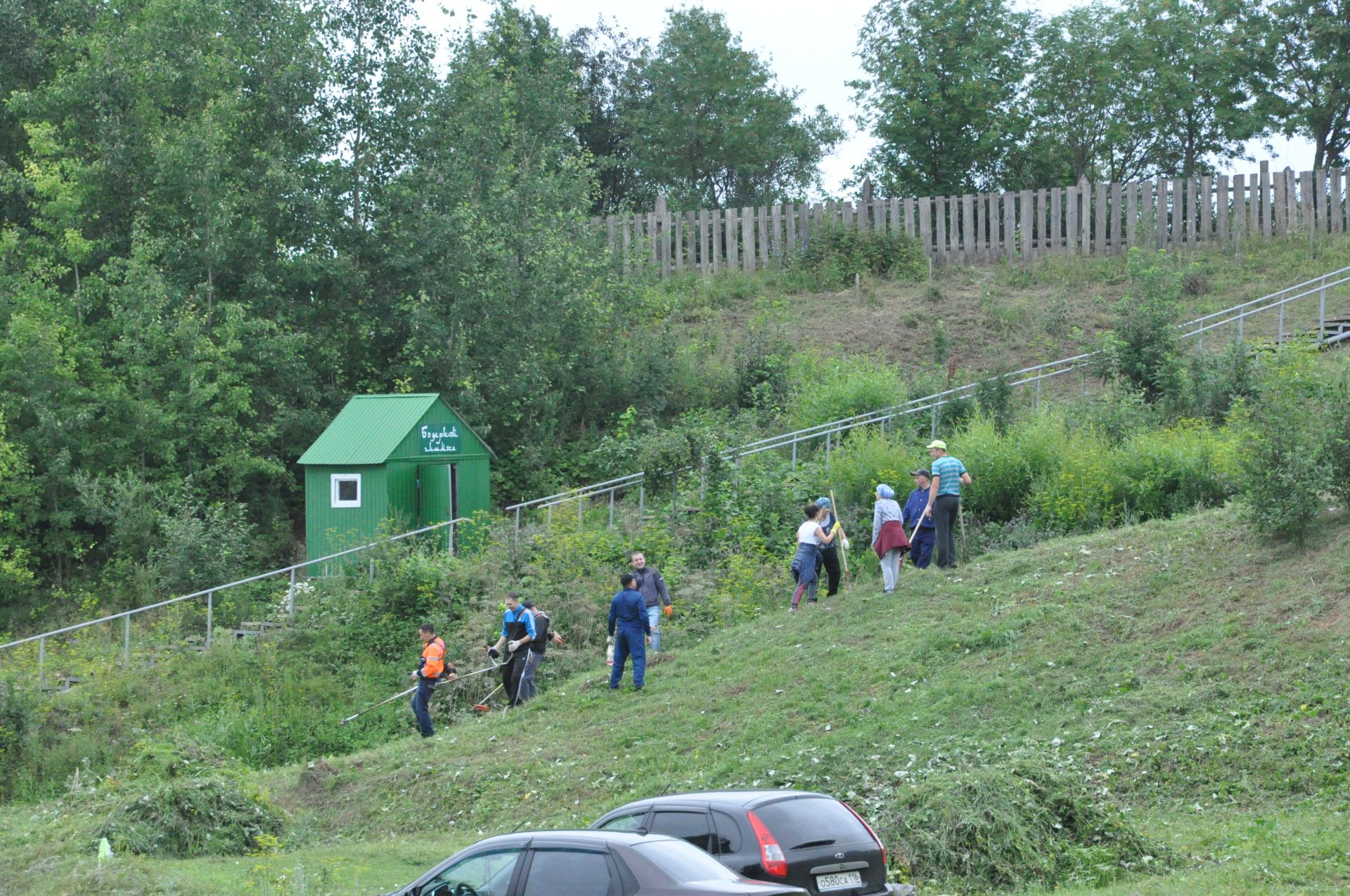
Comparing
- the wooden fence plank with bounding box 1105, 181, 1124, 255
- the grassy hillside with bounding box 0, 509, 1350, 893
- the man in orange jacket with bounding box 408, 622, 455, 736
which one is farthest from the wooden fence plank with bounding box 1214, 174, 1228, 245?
the man in orange jacket with bounding box 408, 622, 455, 736

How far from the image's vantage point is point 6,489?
25.0 metres

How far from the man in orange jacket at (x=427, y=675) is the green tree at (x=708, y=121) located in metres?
31.7

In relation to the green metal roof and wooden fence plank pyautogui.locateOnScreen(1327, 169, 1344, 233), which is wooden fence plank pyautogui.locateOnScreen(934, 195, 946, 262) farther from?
the green metal roof

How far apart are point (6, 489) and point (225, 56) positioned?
34.9 feet

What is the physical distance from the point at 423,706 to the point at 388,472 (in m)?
7.12

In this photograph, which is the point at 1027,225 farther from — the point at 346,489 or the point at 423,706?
the point at 423,706

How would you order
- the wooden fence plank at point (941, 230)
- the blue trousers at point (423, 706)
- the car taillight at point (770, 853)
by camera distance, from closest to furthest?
the car taillight at point (770, 853), the blue trousers at point (423, 706), the wooden fence plank at point (941, 230)

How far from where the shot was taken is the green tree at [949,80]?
38.9 metres

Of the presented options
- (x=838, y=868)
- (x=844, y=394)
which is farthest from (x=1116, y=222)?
(x=838, y=868)

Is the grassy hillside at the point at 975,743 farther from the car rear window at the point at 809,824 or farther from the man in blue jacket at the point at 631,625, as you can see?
the car rear window at the point at 809,824

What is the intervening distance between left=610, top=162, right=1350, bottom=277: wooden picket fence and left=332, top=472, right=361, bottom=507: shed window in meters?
11.3

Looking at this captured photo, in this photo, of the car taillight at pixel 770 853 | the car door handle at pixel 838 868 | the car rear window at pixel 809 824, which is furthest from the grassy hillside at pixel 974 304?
the car taillight at pixel 770 853

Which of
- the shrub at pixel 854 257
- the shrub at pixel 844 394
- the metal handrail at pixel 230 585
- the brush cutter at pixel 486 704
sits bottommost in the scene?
the brush cutter at pixel 486 704

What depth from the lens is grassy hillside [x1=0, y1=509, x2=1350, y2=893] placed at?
9797mm
